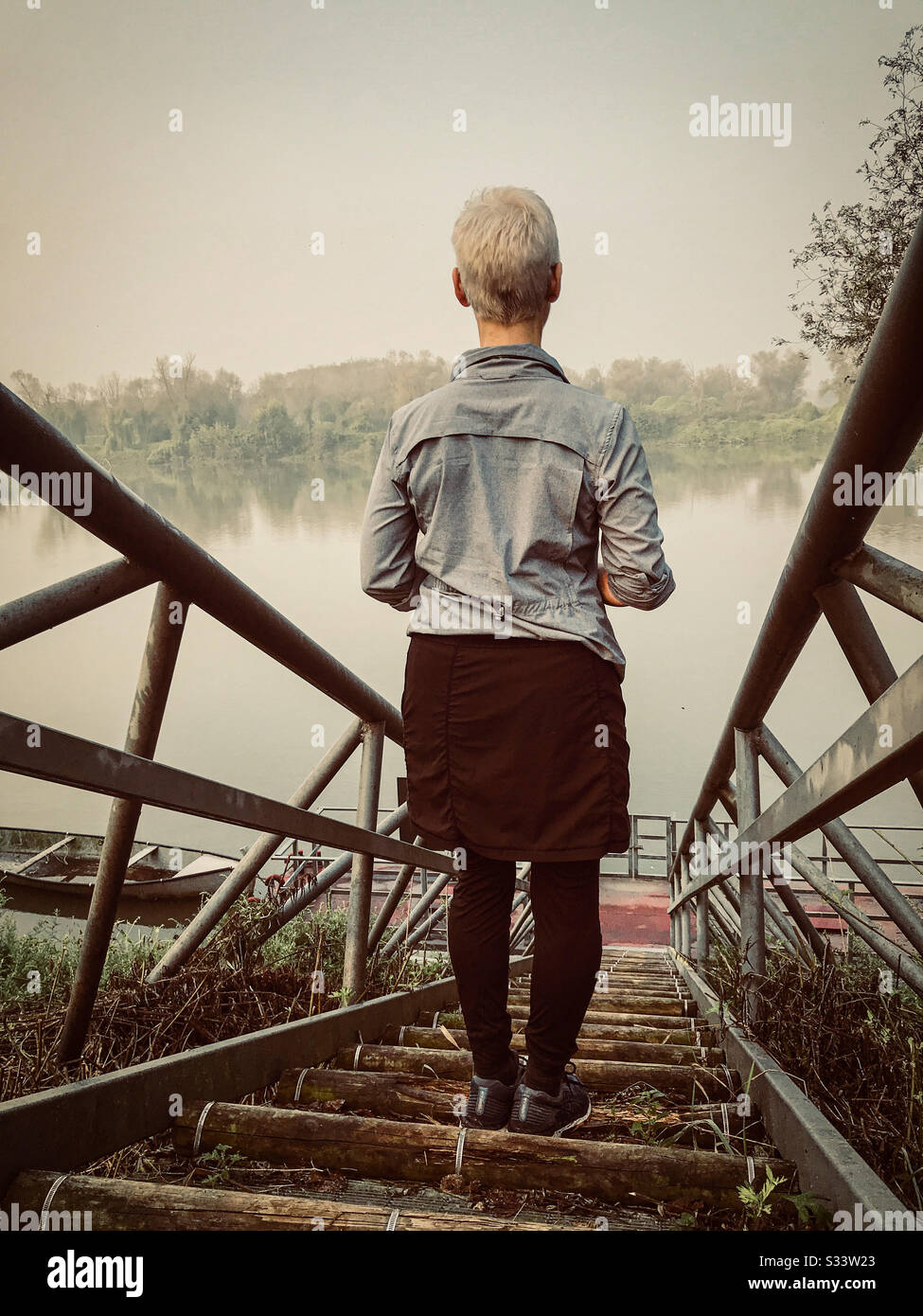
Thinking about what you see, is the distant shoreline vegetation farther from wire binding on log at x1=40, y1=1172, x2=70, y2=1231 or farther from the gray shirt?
wire binding on log at x1=40, y1=1172, x2=70, y2=1231

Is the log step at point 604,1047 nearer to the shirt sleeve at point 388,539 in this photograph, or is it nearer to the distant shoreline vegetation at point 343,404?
the shirt sleeve at point 388,539

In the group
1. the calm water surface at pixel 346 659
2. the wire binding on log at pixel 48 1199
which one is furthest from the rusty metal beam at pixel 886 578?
the calm water surface at pixel 346 659

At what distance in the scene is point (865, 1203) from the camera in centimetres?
112

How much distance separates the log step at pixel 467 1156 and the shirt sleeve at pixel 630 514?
0.85m

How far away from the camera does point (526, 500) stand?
1.57 m

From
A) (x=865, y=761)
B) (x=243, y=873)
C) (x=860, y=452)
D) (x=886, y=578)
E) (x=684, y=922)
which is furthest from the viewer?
(x=684, y=922)

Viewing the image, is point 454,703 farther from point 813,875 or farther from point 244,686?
point 244,686

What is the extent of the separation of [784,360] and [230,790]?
35.5 meters

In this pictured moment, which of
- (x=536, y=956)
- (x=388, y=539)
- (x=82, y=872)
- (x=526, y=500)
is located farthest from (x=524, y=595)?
(x=82, y=872)

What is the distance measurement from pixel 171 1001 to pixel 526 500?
132cm

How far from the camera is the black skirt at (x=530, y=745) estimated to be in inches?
61.0

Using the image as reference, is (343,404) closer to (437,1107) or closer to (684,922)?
(684,922)

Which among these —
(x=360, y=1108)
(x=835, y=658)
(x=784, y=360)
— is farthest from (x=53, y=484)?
(x=784, y=360)
